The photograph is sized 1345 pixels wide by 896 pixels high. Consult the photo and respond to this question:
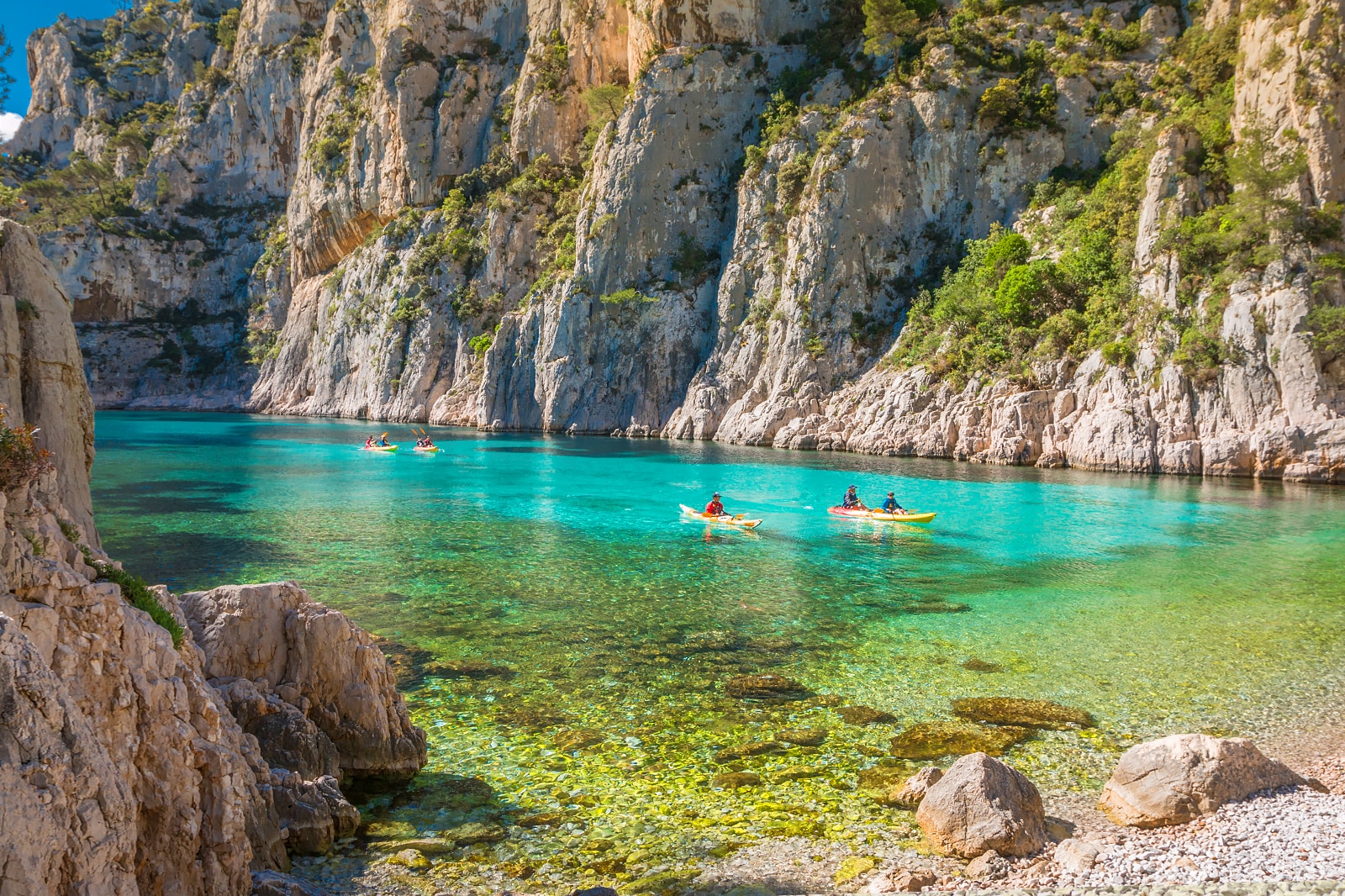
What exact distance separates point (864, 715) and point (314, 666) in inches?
289

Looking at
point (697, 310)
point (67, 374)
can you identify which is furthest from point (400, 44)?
point (67, 374)

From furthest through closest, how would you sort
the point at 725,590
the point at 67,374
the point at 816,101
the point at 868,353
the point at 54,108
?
the point at 54,108
the point at 816,101
the point at 868,353
the point at 725,590
the point at 67,374

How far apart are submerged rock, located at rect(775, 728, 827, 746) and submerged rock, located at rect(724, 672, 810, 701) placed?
1261 mm

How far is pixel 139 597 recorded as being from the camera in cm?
824

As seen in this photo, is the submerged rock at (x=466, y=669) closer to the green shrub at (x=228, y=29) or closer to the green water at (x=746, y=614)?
the green water at (x=746, y=614)

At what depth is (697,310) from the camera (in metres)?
74.8

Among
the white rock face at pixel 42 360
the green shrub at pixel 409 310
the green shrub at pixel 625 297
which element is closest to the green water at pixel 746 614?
the white rock face at pixel 42 360

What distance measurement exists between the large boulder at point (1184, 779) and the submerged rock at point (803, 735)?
11.0 ft

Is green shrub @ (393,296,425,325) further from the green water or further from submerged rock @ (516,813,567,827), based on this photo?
submerged rock @ (516,813,567,827)

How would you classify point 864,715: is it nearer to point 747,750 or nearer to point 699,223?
point 747,750

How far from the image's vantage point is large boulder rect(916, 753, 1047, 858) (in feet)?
27.1

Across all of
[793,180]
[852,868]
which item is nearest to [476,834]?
[852,868]

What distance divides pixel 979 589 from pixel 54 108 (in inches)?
6432

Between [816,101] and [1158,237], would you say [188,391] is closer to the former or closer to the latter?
[816,101]
